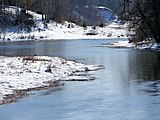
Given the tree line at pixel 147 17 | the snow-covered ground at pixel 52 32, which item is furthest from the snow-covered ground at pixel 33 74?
the snow-covered ground at pixel 52 32

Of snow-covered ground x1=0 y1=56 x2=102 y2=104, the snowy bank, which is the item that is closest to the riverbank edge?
snow-covered ground x1=0 y1=56 x2=102 y2=104

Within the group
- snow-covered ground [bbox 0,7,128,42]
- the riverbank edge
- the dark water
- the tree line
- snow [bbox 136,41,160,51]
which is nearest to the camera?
the dark water

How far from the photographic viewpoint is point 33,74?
2494 cm

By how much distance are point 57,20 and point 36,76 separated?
95.1m

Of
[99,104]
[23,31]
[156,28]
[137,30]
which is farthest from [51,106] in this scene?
[23,31]

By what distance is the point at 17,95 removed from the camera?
1906 centimetres

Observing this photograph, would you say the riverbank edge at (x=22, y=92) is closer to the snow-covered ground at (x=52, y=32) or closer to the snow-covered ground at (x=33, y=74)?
the snow-covered ground at (x=33, y=74)

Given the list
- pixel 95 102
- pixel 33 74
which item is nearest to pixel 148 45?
pixel 33 74

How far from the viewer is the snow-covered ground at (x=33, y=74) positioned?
835 inches

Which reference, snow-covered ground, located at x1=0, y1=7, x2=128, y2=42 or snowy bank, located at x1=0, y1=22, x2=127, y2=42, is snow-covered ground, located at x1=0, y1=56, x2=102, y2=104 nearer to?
snowy bank, located at x1=0, y1=22, x2=127, y2=42

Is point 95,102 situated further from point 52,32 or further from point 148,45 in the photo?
point 52,32

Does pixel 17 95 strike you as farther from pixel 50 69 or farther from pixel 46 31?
pixel 46 31

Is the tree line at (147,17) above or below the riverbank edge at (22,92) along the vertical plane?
above

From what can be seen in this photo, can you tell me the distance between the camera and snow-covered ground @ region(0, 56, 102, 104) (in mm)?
21217
